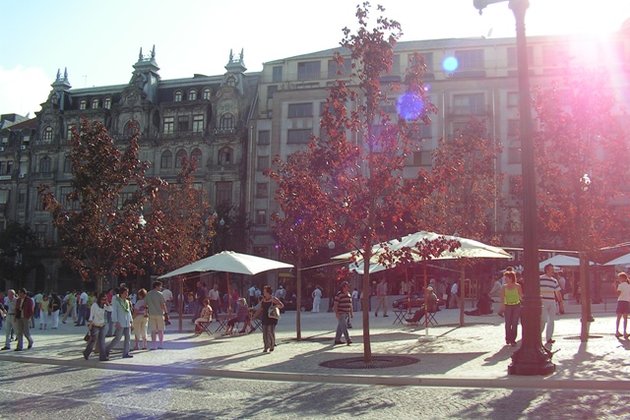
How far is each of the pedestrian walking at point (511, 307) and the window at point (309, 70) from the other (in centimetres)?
4694

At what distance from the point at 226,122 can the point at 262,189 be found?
8357 millimetres

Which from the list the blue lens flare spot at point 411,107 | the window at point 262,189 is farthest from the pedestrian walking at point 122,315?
the window at point 262,189

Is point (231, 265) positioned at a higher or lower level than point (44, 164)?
lower

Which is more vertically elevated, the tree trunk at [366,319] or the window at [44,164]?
the window at [44,164]

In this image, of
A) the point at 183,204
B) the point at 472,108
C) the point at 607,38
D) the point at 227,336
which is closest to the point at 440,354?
the point at 227,336

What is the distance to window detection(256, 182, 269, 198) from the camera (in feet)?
192

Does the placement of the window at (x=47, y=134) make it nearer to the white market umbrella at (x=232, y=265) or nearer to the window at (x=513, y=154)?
the window at (x=513, y=154)

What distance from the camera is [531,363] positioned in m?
10.7

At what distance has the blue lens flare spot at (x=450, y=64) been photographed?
2267 inches

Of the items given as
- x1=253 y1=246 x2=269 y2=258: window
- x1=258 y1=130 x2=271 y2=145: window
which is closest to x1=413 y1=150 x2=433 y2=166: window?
x1=258 y1=130 x2=271 y2=145: window

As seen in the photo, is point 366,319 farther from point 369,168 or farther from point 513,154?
point 513,154

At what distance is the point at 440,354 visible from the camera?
1424cm

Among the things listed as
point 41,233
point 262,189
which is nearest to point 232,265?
point 262,189

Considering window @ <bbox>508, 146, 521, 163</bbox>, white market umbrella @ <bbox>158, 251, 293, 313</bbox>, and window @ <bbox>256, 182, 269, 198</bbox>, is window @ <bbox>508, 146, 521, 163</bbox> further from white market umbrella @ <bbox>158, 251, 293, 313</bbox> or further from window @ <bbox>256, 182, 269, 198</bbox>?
white market umbrella @ <bbox>158, 251, 293, 313</bbox>
